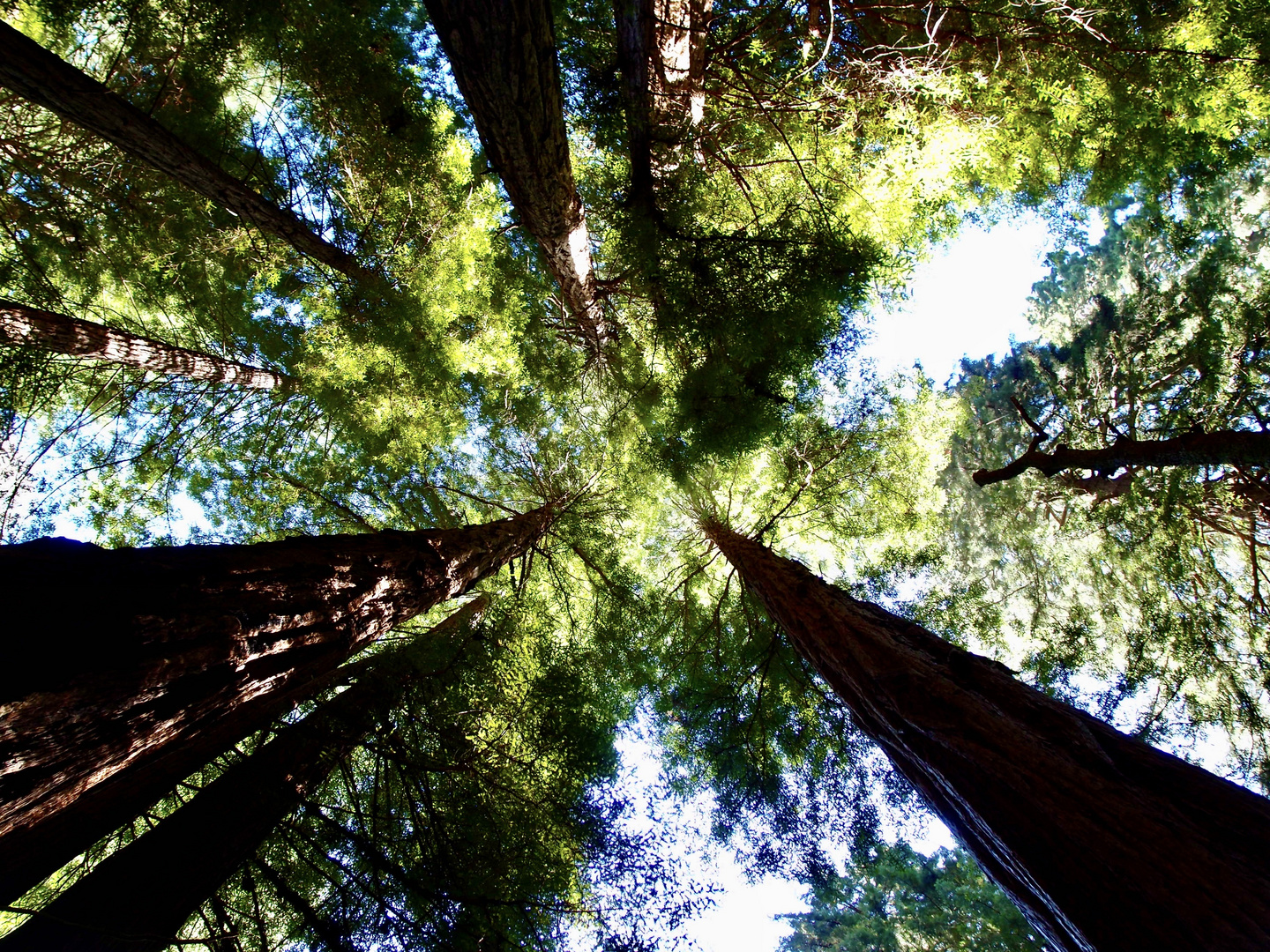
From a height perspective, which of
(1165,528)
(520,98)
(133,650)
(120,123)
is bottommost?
(133,650)

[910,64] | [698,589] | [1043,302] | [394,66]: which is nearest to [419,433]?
[394,66]

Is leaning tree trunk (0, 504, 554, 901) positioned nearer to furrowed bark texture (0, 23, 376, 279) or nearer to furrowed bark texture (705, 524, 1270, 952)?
furrowed bark texture (705, 524, 1270, 952)

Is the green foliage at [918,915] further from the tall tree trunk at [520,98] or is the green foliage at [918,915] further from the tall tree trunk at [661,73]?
the tall tree trunk at [661,73]

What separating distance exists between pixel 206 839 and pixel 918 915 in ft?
42.2

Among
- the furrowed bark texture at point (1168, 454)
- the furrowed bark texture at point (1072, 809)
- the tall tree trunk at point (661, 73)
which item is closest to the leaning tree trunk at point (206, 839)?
the furrowed bark texture at point (1072, 809)

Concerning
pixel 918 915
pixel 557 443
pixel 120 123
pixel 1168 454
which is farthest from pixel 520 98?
pixel 918 915

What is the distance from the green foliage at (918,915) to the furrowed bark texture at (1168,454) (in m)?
6.01

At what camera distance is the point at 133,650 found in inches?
54.5

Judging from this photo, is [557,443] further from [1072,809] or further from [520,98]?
[1072,809]

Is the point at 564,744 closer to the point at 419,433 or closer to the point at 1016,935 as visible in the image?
the point at 419,433

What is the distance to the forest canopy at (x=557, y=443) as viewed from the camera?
243cm

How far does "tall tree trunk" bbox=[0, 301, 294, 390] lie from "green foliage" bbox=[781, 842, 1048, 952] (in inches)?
406

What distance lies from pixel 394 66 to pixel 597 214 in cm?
222

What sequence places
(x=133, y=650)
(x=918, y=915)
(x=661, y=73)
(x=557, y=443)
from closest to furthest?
(x=133, y=650)
(x=661, y=73)
(x=557, y=443)
(x=918, y=915)
